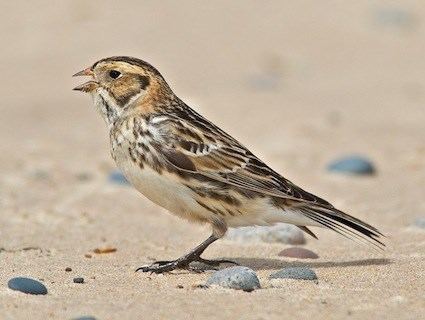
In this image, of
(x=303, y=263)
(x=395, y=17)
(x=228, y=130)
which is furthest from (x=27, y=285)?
(x=395, y=17)

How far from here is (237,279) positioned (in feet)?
21.4

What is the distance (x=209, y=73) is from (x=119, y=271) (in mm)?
9297

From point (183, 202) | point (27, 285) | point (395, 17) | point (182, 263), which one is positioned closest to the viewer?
point (27, 285)

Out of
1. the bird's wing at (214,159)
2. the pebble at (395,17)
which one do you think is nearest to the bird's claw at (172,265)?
the bird's wing at (214,159)

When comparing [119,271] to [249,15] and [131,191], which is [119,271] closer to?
[131,191]

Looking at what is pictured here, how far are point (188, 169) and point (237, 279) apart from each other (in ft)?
3.43

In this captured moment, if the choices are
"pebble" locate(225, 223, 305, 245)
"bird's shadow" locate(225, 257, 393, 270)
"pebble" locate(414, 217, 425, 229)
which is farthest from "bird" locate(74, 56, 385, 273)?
"pebble" locate(414, 217, 425, 229)

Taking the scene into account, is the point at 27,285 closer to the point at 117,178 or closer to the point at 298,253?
the point at 298,253

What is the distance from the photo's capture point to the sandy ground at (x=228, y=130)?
6441 millimetres

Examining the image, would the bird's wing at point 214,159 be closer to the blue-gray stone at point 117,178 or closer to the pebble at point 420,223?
the pebble at point 420,223

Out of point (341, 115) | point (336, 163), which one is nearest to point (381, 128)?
point (341, 115)

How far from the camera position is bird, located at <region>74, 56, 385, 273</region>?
23.9ft

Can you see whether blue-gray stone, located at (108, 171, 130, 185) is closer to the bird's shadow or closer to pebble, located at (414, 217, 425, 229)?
pebble, located at (414, 217, 425, 229)

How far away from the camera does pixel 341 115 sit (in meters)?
13.9
